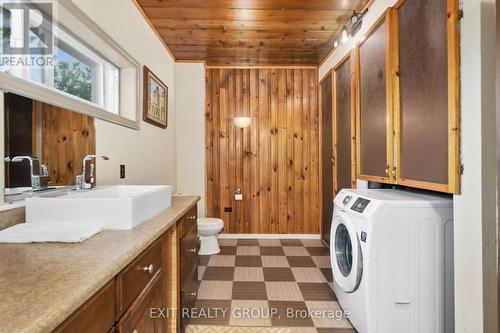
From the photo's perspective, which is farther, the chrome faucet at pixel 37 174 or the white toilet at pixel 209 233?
the white toilet at pixel 209 233

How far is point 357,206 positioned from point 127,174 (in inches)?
65.9

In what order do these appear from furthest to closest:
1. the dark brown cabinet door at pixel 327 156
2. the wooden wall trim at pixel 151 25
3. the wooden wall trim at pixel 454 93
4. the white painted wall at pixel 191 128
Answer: the white painted wall at pixel 191 128
the dark brown cabinet door at pixel 327 156
the wooden wall trim at pixel 151 25
the wooden wall trim at pixel 454 93

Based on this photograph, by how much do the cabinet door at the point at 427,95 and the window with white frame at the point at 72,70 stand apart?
1938mm

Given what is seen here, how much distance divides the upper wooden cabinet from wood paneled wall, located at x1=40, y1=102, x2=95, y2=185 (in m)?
1.92

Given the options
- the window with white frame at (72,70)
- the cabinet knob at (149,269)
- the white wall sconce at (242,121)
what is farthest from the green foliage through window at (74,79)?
the white wall sconce at (242,121)

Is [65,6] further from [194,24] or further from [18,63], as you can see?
[194,24]

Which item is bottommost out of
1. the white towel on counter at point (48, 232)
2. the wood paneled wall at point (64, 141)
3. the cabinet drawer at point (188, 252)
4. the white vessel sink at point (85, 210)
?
the cabinet drawer at point (188, 252)

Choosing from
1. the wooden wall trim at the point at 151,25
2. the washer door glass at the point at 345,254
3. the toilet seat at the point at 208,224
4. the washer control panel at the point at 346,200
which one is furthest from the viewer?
the toilet seat at the point at 208,224

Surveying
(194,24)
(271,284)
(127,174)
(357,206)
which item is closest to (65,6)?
(127,174)

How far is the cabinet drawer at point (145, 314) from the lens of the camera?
2.74 ft

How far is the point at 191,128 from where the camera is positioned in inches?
137

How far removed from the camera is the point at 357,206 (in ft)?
5.40

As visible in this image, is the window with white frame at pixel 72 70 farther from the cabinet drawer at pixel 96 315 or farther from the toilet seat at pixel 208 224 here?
the toilet seat at pixel 208 224

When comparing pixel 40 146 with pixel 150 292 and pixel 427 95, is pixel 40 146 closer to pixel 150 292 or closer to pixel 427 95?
pixel 150 292
